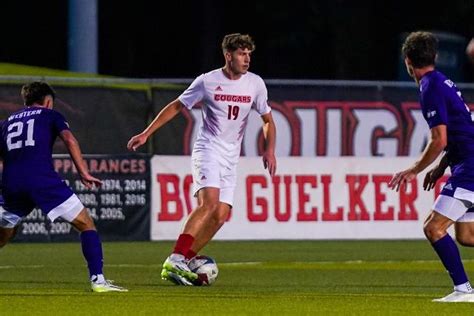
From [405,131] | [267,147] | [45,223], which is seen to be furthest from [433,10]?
[267,147]

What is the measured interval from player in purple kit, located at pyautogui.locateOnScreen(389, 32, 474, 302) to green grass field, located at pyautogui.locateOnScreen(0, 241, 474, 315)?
1.27 feet

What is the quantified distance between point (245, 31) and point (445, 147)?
1124 inches

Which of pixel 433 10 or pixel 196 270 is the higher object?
pixel 433 10

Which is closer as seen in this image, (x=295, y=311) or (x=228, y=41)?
(x=295, y=311)

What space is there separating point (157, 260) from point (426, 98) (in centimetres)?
660

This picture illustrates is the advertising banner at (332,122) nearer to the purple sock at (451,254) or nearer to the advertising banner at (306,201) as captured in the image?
the advertising banner at (306,201)

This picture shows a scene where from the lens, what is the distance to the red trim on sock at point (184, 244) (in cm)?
1466

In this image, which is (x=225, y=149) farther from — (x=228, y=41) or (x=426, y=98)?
(x=426, y=98)

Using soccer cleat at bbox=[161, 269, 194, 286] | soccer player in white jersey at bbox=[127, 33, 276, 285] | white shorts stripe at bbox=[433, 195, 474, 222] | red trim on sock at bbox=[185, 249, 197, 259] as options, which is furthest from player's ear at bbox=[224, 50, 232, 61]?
white shorts stripe at bbox=[433, 195, 474, 222]

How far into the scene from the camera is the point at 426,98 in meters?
12.4

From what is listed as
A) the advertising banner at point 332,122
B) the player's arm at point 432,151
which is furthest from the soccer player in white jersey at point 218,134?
the advertising banner at point 332,122

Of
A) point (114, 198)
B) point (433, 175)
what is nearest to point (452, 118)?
point (433, 175)

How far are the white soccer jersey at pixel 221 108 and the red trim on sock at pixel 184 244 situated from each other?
80cm

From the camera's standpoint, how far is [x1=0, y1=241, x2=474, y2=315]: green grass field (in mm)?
11992
